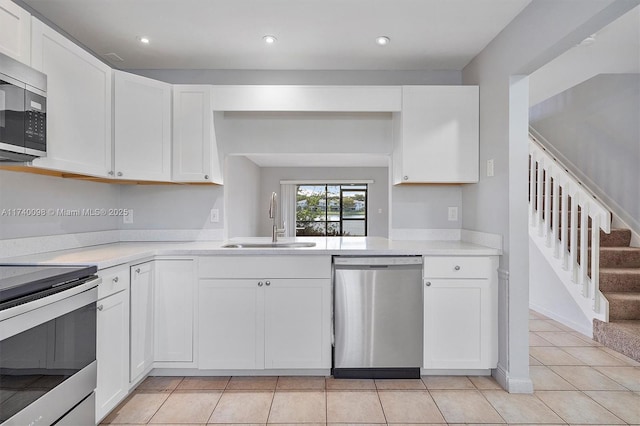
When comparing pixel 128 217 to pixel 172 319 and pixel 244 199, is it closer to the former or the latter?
pixel 172 319

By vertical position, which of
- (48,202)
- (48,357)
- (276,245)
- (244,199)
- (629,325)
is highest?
(244,199)

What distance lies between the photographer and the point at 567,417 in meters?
2.00

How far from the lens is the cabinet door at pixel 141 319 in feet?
7.17

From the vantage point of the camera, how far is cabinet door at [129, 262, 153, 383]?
86.0 inches

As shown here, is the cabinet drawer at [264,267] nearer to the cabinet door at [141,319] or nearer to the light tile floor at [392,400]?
the cabinet door at [141,319]

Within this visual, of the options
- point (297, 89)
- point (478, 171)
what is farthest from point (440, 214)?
point (297, 89)

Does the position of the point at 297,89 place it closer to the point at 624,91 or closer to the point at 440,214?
the point at 440,214

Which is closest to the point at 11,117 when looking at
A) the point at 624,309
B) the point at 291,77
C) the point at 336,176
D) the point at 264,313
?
the point at 264,313

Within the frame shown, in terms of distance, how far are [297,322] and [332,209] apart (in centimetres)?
663

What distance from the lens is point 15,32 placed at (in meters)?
1.68

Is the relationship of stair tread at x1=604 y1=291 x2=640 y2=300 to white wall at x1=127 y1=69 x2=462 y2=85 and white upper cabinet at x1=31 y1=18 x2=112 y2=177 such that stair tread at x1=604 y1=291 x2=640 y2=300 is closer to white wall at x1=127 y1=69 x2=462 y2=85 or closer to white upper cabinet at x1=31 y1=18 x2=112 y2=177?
white wall at x1=127 y1=69 x2=462 y2=85

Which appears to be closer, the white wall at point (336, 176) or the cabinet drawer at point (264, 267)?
the cabinet drawer at point (264, 267)

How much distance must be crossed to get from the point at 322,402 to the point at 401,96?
224cm

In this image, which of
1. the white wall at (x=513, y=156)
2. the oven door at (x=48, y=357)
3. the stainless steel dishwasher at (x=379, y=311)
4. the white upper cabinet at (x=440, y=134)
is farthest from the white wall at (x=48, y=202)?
the white wall at (x=513, y=156)
